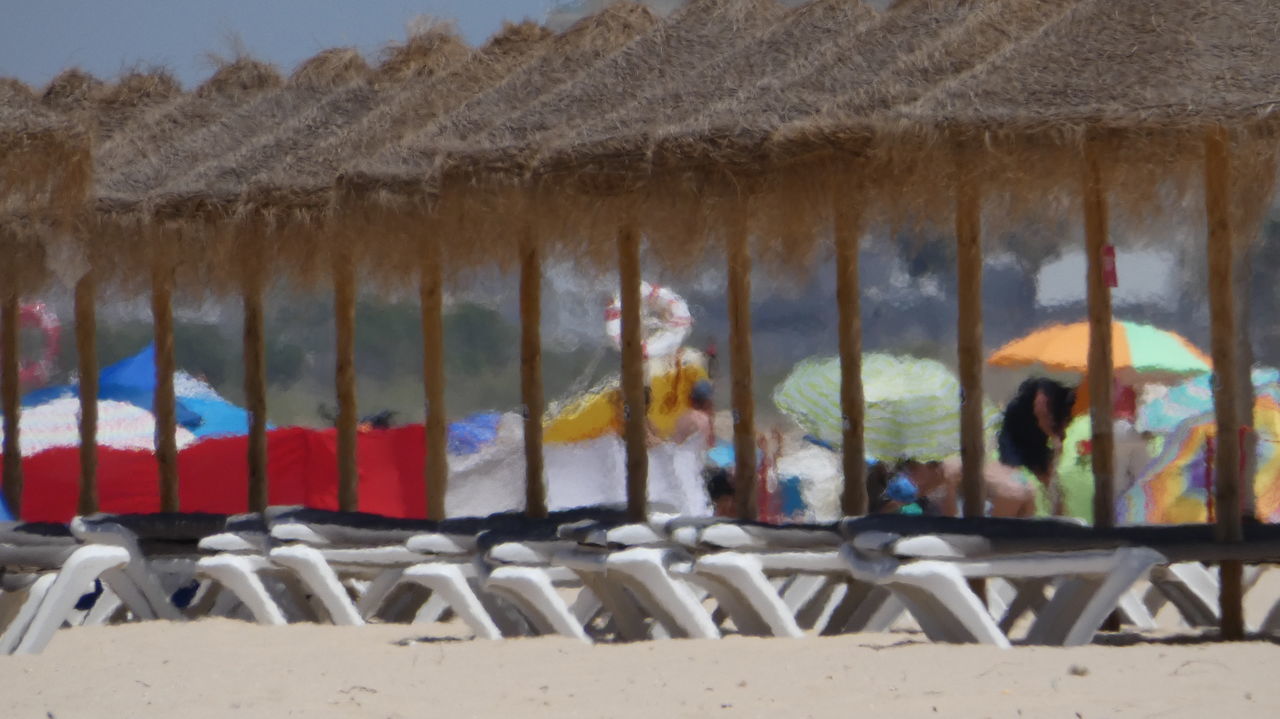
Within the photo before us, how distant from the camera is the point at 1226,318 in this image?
596cm

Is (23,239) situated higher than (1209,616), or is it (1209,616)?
(23,239)

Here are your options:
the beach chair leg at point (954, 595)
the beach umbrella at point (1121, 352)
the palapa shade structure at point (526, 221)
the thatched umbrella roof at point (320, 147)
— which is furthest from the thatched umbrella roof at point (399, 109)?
the beach umbrella at point (1121, 352)

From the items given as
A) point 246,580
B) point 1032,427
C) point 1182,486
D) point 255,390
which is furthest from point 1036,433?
point 246,580

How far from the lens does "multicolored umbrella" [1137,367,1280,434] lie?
40.4 feet

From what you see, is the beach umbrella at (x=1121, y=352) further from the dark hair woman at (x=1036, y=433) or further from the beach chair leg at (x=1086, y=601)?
the beach chair leg at (x=1086, y=601)

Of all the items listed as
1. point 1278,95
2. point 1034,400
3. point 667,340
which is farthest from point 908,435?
point 1278,95

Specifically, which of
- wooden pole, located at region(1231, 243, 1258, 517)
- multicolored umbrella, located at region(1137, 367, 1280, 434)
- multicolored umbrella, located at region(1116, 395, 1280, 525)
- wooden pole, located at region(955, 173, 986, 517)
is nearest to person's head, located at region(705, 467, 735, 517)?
multicolored umbrella, located at region(1116, 395, 1280, 525)

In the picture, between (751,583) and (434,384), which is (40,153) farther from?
(751,583)

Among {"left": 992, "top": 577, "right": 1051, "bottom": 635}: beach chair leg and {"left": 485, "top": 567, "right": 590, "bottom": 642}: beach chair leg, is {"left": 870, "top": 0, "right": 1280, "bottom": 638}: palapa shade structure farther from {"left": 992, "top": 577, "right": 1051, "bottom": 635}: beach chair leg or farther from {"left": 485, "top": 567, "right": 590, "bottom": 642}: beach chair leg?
{"left": 485, "top": 567, "right": 590, "bottom": 642}: beach chair leg

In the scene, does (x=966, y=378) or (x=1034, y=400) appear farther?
(x=1034, y=400)

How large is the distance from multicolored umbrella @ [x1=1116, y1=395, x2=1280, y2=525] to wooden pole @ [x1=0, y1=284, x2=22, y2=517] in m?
6.80

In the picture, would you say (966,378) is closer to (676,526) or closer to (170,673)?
(676,526)

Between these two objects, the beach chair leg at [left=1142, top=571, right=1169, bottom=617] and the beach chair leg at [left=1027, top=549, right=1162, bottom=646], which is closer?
the beach chair leg at [left=1027, top=549, right=1162, bottom=646]

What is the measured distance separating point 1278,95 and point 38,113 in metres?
4.43
